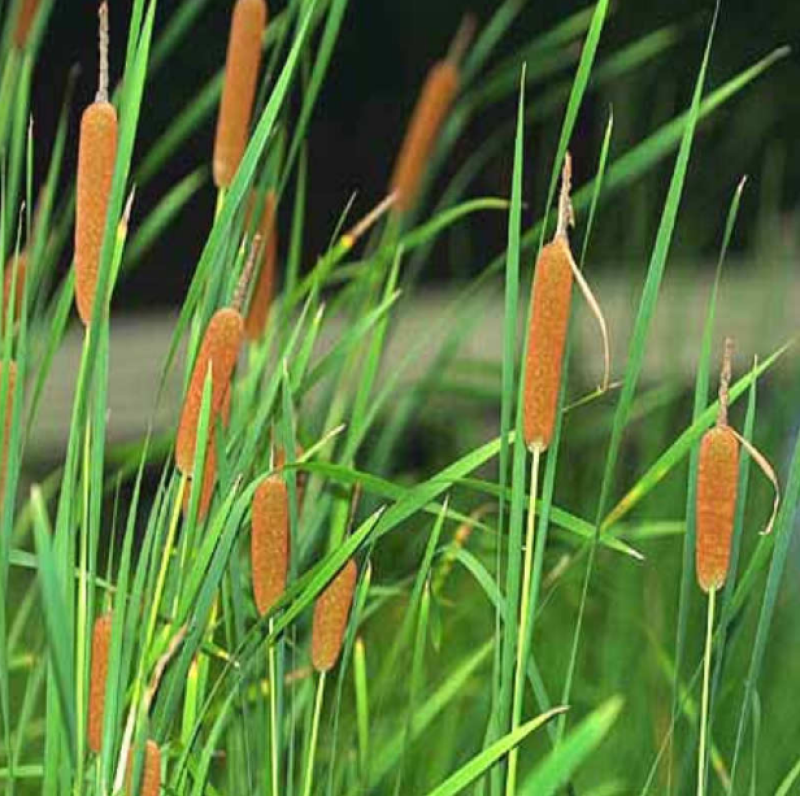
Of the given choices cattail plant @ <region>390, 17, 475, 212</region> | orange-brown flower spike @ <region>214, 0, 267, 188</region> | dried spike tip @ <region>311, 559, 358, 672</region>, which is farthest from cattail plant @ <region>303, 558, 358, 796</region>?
cattail plant @ <region>390, 17, 475, 212</region>

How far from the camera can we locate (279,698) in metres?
1.02

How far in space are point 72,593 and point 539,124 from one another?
132 inches

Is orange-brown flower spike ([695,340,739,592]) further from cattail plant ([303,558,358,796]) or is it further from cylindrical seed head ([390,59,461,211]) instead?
cylindrical seed head ([390,59,461,211])

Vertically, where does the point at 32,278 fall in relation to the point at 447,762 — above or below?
above

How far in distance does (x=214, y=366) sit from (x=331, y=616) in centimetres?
11

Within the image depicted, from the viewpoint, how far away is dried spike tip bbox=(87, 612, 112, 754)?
0.94 meters

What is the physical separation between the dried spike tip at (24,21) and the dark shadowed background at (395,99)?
203cm

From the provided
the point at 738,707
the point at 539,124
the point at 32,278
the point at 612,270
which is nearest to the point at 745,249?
the point at 539,124

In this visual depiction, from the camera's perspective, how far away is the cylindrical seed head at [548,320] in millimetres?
911

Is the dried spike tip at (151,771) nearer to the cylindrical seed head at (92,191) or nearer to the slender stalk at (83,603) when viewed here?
the slender stalk at (83,603)

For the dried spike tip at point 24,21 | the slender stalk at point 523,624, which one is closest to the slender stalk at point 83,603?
the slender stalk at point 523,624

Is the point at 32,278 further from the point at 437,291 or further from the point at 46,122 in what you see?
the point at 437,291

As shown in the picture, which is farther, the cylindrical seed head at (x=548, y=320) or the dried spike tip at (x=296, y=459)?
the dried spike tip at (x=296, y=459)

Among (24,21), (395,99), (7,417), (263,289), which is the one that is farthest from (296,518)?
(395,99)
